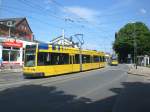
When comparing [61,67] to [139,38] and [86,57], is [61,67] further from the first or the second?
[139,38]

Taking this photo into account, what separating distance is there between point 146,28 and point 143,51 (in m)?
8.48

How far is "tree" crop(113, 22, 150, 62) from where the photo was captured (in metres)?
96.8

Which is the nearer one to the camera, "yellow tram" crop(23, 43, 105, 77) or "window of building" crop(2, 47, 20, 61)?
"yellow tram" crop(23, 43, 105, 77)

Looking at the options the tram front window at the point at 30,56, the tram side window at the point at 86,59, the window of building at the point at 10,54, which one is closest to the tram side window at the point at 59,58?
the tram front window at the point at 30,56

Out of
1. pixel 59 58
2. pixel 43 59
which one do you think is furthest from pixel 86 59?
pixel 43 59

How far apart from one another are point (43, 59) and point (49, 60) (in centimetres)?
102

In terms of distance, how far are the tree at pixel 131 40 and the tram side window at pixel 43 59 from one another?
71.2 metres

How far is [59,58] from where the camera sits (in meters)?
29.3

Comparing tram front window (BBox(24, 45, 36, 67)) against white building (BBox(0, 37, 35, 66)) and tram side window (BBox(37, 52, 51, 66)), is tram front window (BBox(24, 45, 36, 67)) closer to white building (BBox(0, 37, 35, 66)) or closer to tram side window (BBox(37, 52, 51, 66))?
tram side window (BBox(37, 52, 51, 66))

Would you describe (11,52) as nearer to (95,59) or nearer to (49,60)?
(95,59)

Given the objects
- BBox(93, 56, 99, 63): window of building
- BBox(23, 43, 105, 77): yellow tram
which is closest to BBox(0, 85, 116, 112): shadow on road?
BBox(23, 43, 105, 77): yellow tram

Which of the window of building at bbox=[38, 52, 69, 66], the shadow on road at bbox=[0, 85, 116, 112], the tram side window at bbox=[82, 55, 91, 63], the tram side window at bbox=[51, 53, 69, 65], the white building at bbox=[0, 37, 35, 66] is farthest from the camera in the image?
the white building at bbox=[0, 37, 35, 66]

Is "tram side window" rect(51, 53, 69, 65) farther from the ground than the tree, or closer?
closer

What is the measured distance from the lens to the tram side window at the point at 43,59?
2544 centimetres
